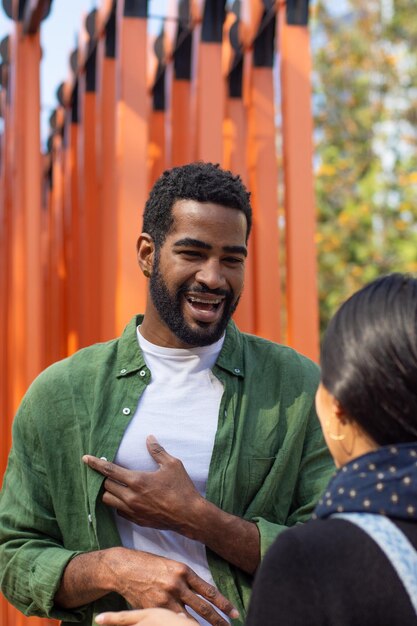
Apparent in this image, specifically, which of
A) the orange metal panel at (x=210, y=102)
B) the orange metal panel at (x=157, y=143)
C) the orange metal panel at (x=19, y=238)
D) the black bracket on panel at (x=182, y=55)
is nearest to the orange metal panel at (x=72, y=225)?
the orange metal panel at (x=157, y=143)

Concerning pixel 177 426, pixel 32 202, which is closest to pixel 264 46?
pixel 32 202

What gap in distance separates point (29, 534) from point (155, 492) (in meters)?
0.33

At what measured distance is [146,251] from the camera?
8.01ft

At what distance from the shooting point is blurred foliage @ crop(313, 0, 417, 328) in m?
12.7

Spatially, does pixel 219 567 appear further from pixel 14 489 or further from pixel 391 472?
pixel 391 472

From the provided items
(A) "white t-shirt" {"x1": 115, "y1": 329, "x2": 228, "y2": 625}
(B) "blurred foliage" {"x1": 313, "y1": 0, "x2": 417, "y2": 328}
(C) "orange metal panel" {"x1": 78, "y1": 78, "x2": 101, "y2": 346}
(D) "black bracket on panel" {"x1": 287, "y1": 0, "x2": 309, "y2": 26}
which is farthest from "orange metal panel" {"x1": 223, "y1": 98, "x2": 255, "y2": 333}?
(B) "blurred foliage" {"x1": 313, "y1": 0, "x2": 417, "y2": 328}

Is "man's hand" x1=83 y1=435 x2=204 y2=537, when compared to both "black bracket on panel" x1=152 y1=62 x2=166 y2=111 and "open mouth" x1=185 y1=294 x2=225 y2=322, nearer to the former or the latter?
"open mouth" x1=185 y1=294 x2=225 y2=322

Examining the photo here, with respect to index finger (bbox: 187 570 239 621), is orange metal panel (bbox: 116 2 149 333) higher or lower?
higher

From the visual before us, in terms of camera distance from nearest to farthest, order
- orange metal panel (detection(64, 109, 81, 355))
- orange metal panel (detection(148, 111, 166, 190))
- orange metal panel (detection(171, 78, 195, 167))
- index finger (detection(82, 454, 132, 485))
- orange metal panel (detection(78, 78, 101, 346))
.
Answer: index finger (detection(82, 454, 132, 485))
orange metal panel (detection(171, 78, 195, 167))
orange metal panel (detection(78, 78, 101, 346))
orange metal panel (detection(148, 111, 166, 190))
orange metal panel (detection(64, 109, 81, 355))

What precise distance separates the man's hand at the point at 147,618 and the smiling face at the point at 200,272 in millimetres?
722

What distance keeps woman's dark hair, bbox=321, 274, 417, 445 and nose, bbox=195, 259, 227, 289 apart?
0.83 m

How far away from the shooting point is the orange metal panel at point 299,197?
14.1 ft

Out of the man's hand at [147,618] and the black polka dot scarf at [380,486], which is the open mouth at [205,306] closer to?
the man's hand at [147,618]

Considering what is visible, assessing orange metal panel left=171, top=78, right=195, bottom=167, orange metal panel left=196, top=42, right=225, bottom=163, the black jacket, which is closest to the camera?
the black jacket
